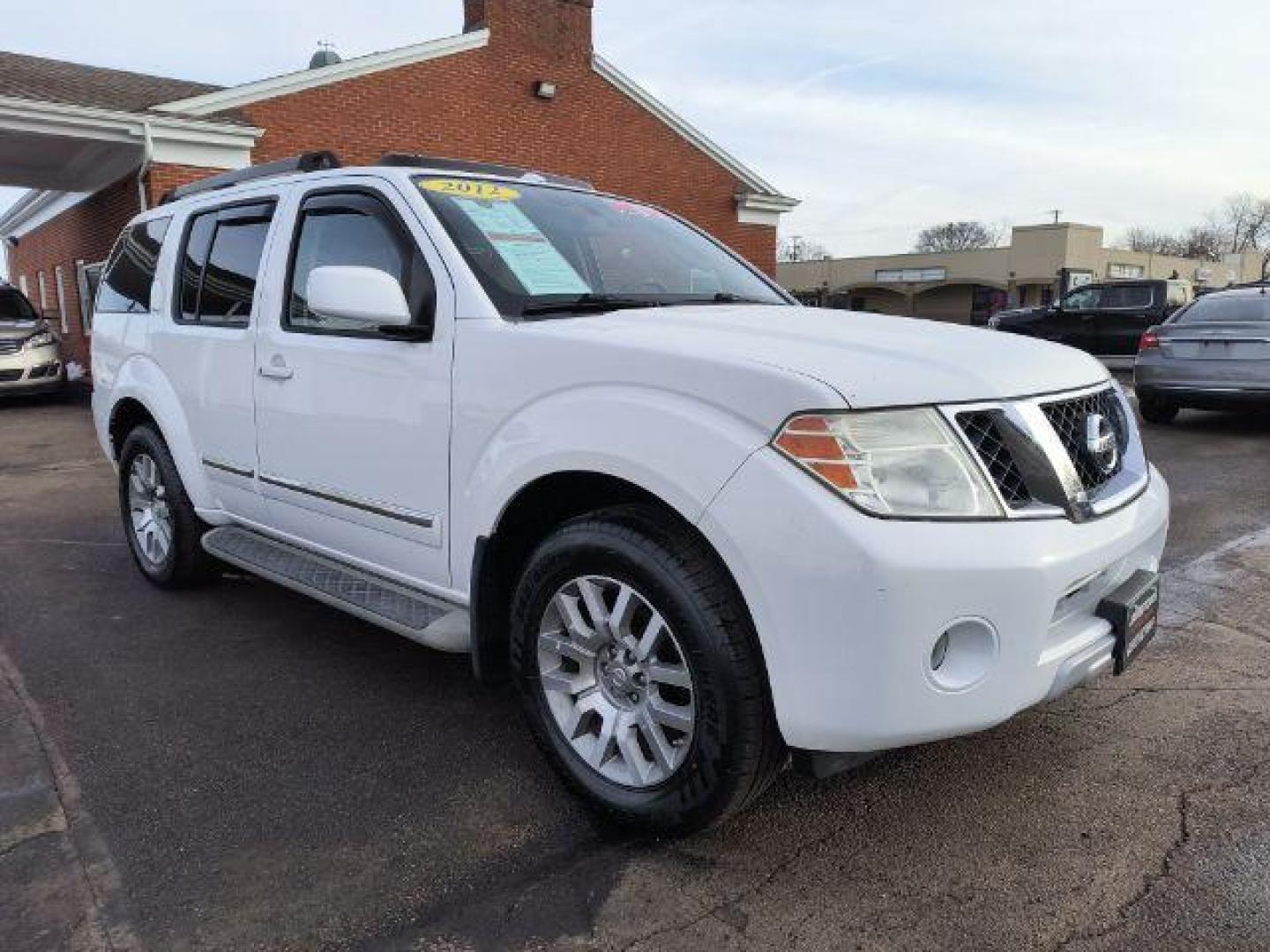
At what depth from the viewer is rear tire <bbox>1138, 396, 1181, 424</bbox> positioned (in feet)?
33.7

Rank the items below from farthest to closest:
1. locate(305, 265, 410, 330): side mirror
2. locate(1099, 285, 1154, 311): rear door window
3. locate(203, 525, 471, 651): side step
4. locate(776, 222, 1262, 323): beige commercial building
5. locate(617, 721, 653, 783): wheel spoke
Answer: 1. locate(776, 222, 1262, 323): beige commercial building
2. locate(1099, 285, 1154, 311): rear door window
3. locate(203, 525, 471, 651): side step
4. locate(305, 265, 410, 330): side mirror
5. locate(617, 721, 653, 783): wheel spoke

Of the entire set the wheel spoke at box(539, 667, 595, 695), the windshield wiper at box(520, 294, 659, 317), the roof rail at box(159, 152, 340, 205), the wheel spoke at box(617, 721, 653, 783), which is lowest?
the wheel spoke at box(617, 721, 653, 783)

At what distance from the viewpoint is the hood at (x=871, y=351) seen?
2260mm

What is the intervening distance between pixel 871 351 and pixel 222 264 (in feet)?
9.90

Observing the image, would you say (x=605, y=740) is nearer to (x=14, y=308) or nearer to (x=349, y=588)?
(x=349, y=588)

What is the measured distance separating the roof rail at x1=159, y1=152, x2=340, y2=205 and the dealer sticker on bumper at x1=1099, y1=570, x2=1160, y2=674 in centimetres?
319

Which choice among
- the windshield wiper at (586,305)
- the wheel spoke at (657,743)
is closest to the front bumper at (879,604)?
the wheel spoke at (657,743)

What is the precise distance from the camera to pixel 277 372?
142 inches

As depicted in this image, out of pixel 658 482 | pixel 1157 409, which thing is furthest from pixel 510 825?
pixel 1157 409

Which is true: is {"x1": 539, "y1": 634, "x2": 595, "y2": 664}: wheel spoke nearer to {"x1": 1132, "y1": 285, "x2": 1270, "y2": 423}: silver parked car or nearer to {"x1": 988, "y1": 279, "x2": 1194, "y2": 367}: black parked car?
{"x1": 1132, "y1": 285, "x2": 1270, "y2": 423}: silver parked car

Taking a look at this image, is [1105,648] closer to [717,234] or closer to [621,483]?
[621,483]

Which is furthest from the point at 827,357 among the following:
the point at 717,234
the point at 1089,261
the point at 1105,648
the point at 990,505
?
the point at 1089,261

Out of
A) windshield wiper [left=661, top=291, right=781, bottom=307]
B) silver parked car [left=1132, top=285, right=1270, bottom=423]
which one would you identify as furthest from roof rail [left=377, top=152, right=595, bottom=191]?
silver parked car [left=1132, top=285, right=1270, bottom=423]

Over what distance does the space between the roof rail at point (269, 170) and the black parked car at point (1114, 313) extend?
1542 cm
